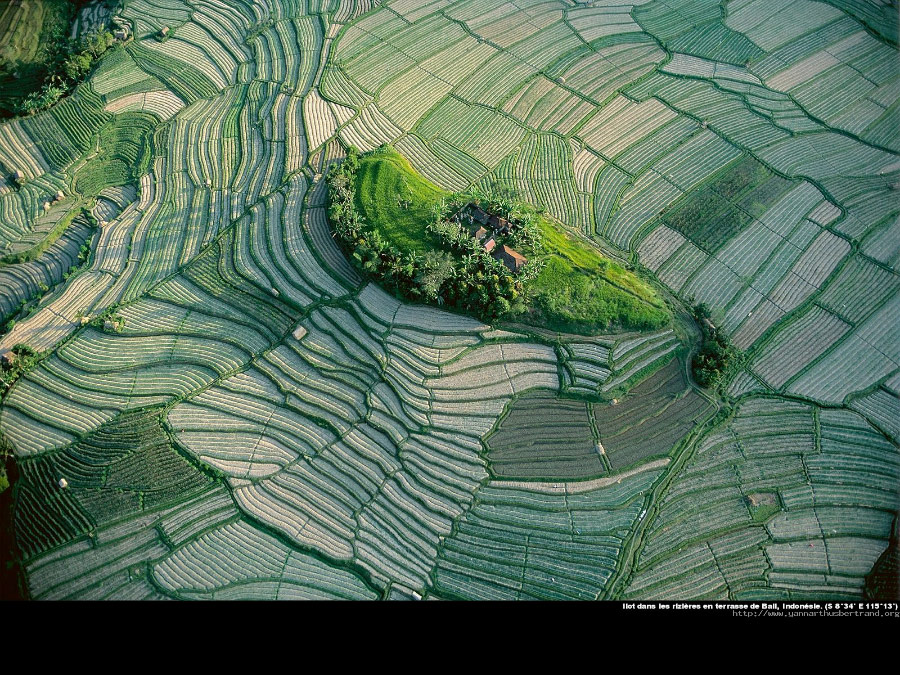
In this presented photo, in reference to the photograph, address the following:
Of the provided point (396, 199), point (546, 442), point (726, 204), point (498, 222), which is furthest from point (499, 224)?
point (726, 204)

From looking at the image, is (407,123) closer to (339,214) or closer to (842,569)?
(339,214)

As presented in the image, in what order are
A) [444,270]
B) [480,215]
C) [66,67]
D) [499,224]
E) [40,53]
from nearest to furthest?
[444,270], [499,224], [480,215], [66,67], [40,53]

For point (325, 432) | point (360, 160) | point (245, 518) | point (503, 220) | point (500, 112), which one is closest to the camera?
point (245, 518)

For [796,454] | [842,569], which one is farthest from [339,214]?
[842,569]

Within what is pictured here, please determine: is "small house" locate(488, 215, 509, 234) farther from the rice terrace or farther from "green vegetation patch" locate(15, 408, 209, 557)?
"green vegetation patch" locate(15, 408, 209, 557)

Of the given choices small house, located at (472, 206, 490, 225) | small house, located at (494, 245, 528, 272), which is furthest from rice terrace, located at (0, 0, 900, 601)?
small house, located at (494, 245, 528, 272)

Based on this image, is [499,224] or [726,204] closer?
[499,224]

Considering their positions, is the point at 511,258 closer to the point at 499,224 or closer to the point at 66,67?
the point at 499,224
